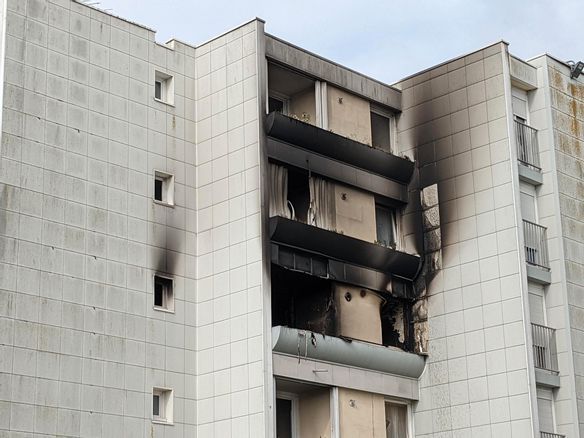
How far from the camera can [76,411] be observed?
2988 cm

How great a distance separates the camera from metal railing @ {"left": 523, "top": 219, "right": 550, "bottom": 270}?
34.8m

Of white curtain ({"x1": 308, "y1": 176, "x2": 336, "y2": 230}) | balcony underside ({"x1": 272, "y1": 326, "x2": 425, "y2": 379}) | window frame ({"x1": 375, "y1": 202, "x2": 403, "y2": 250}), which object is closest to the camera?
balcony underside ({"x1": 272, "y1": 326, "x2": 425, "y2": 379})

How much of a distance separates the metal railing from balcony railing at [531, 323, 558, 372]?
6.81 feet

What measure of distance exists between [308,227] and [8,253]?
889 centimetres

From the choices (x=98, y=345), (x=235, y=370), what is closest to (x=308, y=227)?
(x=235, y=370)

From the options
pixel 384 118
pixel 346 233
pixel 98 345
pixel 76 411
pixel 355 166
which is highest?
pixel 384 118

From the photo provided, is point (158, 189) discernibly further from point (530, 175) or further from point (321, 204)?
point (530, 175)

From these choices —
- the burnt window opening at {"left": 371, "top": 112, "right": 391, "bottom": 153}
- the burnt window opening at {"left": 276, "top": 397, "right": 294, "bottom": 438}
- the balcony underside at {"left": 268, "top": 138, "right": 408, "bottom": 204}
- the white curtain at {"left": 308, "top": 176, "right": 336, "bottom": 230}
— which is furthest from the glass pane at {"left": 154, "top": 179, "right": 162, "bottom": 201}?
the burnt window opening at {"left": 371, "top": 112, "right": 391, "bottom": 153}

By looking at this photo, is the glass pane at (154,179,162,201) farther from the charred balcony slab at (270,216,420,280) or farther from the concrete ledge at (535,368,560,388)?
the concrete ledge at (535,368,560,388)

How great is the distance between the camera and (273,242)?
32.5 meters

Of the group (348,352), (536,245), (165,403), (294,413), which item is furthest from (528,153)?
(165,403)

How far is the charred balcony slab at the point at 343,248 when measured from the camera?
32.7 meters

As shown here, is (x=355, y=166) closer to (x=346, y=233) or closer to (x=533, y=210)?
(x=346, y=233)

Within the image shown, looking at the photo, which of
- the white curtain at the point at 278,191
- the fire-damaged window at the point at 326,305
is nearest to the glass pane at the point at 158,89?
the white curtain at the point at 278,191
